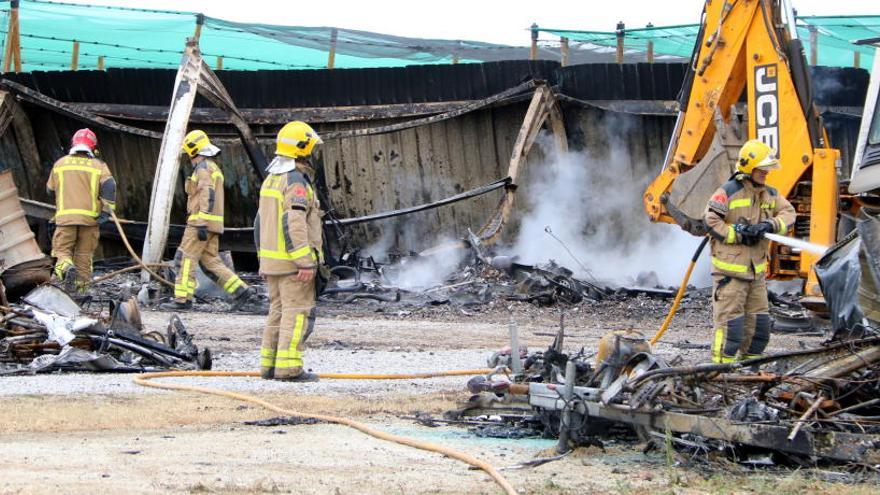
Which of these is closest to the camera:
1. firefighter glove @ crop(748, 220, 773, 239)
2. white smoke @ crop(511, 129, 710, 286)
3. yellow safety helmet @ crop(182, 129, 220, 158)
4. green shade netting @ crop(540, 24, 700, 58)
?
firefighter glove @ crop(748, 220, 773, 239)

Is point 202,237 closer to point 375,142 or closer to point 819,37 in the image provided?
point 375,142

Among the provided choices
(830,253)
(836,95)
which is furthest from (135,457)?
(836,95)

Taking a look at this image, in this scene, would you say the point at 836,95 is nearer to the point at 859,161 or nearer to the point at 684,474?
the point at 859,161

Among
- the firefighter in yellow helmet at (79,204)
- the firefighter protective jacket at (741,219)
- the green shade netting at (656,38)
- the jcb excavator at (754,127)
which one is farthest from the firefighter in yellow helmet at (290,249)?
the green shade netting at (656,38)

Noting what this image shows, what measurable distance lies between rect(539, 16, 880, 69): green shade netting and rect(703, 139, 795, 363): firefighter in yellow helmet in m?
9.21

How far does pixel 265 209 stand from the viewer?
9242mm

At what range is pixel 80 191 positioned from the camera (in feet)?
46.4

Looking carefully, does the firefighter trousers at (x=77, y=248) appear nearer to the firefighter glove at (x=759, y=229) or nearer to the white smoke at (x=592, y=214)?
the white smoke at (x=592, y=214)

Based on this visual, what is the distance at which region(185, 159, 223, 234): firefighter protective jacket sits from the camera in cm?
1410

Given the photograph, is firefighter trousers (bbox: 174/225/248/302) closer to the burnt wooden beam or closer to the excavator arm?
the burnt wooden beam

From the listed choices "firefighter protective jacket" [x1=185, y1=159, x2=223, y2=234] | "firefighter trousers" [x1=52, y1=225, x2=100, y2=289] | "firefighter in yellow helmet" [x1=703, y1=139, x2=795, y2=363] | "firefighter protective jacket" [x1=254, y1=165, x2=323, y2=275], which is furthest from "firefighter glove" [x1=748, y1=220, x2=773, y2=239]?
"firefighter trousers" [x1=52, y1=225, x2=100, y2=289]

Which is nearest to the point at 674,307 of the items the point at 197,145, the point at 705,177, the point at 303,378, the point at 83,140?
the point at 705,177

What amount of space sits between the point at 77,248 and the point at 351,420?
7.90 metres

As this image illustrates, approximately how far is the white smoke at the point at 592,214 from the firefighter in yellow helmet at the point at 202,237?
474 centimetres
